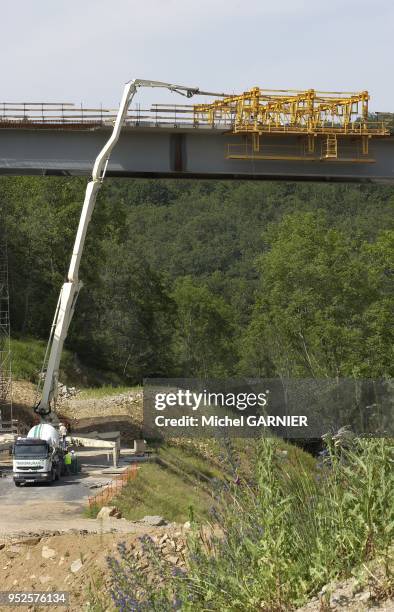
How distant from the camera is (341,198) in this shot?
5837 inches

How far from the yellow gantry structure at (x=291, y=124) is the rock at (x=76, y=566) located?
79.4ft

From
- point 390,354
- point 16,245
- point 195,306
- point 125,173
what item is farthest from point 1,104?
point 195,306

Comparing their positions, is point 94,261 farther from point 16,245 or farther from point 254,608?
point 254,608

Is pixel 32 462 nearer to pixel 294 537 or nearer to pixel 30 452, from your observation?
pixel 30 452

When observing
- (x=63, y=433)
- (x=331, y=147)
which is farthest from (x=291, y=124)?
(x=63, y=433)

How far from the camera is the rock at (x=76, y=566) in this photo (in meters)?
18.9

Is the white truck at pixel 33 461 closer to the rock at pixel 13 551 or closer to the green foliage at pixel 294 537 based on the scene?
the rock at pixel 13 551

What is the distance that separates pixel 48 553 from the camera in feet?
66.1

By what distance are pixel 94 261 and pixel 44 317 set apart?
18.4ft

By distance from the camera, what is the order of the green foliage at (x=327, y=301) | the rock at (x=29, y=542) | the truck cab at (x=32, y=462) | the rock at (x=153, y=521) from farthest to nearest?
the green foliage at (x=327, y=301) → the truck cab at (x=32, y=462) → the rock at (x=153, y=521) → the rock at (x=29, y=542)

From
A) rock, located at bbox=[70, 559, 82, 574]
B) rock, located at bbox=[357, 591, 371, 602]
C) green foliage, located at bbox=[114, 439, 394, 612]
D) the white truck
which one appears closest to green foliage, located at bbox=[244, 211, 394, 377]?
the white truck

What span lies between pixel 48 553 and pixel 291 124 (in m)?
24.9

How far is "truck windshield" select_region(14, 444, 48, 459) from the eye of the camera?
32.0 metres

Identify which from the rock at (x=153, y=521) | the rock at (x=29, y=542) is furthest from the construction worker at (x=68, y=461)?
the rock at (x=29, y=542)
